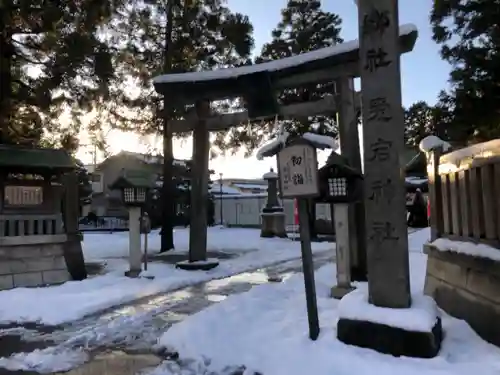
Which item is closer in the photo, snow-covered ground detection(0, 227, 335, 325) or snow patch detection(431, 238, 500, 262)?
snow patch detection(431, 238, 500, 262)

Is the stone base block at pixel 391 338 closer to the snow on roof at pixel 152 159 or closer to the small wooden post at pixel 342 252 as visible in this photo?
the small wooden post at pixel 342 252

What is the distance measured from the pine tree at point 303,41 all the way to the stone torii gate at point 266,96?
313 inches

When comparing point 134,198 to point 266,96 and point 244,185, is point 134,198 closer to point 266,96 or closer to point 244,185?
point 266,96

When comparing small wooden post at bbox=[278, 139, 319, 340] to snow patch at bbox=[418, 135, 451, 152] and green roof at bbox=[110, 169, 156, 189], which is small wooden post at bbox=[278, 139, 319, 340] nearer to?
snow patch at bbox=[418, 135, 451, 152]

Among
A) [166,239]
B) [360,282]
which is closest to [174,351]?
[360,282]

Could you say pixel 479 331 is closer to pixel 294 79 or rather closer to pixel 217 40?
pixel 294 79

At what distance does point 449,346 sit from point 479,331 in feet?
1.43

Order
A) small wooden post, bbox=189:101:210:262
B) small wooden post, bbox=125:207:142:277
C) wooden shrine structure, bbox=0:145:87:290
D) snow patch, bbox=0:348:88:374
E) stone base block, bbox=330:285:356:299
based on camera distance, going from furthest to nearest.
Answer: small wooden post, bbox=189:101:210:262 < small wooden post, bbox=125:207:142:277 < wooden shrine structure, bbox=0:145:87:290 < stone base block, bbox=330:285:356:299 < snow patch, bbox=0:348:88:374

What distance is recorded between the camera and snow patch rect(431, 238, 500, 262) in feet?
14.0

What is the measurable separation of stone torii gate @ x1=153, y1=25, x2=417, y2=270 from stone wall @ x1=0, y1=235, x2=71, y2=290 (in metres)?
3.00

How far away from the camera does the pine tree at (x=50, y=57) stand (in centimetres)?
1001

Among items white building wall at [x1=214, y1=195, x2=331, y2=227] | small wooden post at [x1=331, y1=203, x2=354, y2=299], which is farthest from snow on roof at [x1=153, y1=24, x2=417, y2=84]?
white building wall at [x1=214, y1=195, x2=331, y2=227]

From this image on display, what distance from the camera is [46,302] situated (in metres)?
7.50

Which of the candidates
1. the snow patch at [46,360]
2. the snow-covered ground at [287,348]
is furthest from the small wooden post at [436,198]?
the snow patch at [46,360]
